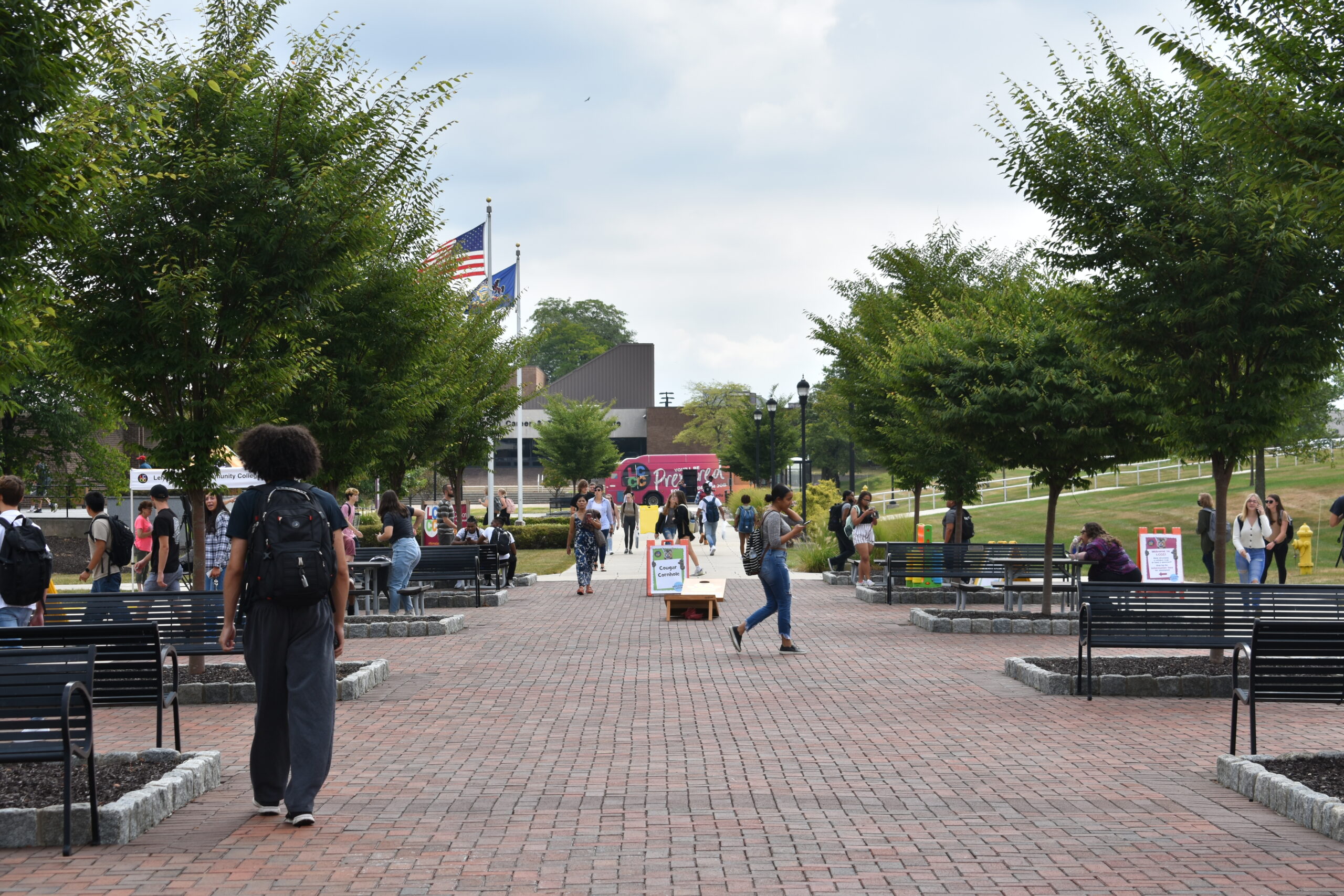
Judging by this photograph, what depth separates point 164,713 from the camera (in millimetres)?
9906

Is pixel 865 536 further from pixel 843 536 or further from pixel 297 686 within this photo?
pixel 297 686

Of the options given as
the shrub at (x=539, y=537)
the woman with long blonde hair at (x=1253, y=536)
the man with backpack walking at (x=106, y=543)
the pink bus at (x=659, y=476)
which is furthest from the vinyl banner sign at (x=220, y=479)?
the pink bus at (x=659, y=476)

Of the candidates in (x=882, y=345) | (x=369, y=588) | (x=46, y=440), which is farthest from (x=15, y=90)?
(x=46, y=440)

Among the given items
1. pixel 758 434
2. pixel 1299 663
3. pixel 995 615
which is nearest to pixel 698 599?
pixel 995 615

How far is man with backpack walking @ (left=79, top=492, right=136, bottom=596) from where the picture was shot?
1312 centimetres

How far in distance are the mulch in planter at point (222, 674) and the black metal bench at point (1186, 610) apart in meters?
6.22

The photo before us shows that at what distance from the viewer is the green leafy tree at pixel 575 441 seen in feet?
212

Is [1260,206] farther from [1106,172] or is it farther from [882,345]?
[882,345]

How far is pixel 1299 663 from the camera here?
7.72 meters

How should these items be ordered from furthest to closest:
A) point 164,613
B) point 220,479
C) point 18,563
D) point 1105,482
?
point 1105,482, point 220,479, point 164,613, point 18,563

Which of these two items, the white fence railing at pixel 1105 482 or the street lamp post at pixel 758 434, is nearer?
the white fence railing at pixel 1105 482

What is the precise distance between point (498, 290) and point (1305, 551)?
61.2ft

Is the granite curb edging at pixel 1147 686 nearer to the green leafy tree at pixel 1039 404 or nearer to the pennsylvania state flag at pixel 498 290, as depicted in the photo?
the green leafy tree at pixel 1039 404

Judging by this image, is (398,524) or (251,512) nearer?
(251,512)
